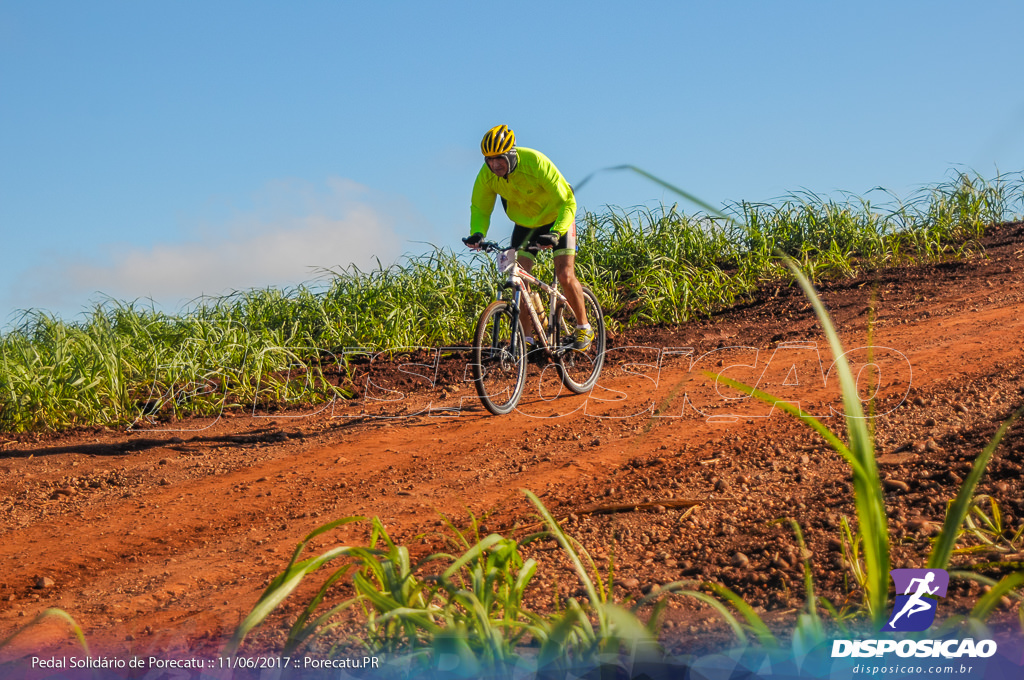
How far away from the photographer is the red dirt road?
271 cm

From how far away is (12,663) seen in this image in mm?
2395

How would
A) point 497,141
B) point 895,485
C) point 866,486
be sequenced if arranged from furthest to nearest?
point 497,141
point 895,485
point 866,486

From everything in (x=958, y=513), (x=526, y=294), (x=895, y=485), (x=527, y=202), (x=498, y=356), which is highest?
(x=527, y=202)

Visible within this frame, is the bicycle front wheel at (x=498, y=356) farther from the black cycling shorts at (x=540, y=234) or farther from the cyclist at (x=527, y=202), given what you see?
the black cycling shorts at (x=540, y=234)

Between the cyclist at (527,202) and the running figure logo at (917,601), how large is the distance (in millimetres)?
4266

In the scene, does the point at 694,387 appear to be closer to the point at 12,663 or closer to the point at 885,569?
the point at 885,569

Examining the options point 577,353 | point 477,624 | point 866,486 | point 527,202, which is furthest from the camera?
point 577,353

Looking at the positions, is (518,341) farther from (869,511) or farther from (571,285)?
(869,511)

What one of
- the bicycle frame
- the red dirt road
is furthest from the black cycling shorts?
the red dirt road

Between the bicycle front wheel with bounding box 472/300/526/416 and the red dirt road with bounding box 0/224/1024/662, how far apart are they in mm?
238

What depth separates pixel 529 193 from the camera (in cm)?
630

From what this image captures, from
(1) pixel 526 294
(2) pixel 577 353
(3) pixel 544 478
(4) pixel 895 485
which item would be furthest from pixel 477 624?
(2) pixel 577 353

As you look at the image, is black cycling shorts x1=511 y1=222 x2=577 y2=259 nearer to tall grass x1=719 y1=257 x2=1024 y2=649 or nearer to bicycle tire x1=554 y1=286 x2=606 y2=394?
bicycle tire x1=554 y1=286 x2=606 y2=394

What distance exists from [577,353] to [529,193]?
1941 millimetres
